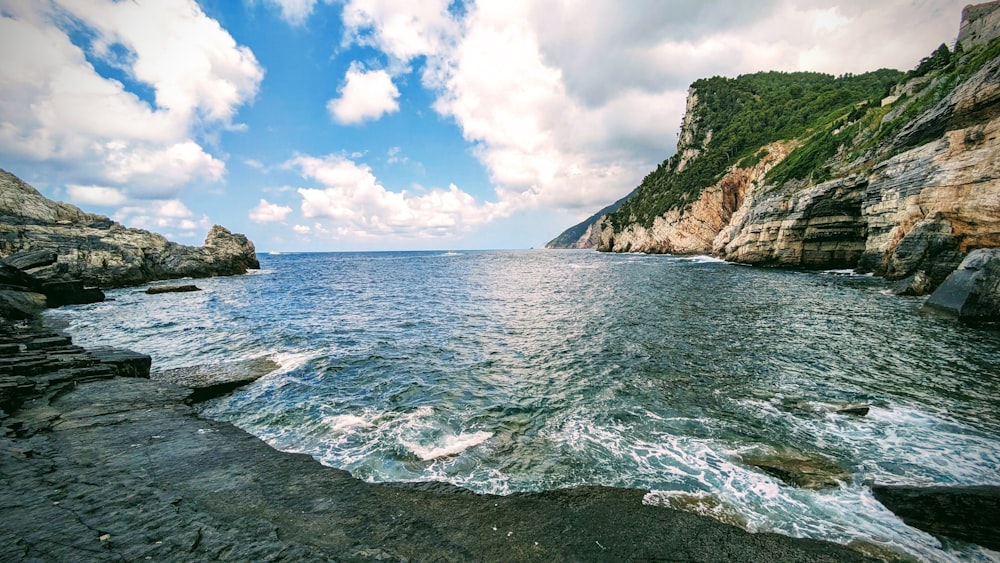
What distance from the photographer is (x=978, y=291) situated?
18.4 meters

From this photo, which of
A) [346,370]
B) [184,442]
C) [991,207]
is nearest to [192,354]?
[346,370]

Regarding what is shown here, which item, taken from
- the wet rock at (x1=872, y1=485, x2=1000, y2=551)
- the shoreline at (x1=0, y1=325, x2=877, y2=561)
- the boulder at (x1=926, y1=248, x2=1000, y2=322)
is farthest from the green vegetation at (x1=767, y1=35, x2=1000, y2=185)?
the shoreline at (x1=0, y1=325, x2=877, y2=561)

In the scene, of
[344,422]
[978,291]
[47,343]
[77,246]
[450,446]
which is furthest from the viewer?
[77,246]

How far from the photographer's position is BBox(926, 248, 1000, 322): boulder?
59.4ft

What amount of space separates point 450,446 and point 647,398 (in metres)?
6.71

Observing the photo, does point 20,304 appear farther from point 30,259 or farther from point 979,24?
point 979,24

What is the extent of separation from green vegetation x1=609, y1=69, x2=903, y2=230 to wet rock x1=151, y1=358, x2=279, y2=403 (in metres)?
98.6

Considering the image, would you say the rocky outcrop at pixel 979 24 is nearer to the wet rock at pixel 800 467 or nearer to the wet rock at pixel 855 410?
the wet rock at pixel 855 410

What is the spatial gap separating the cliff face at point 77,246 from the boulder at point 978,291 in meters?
67.5

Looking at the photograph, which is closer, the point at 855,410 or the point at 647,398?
the point at 855,410

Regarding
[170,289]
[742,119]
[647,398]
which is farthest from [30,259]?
[742,119]

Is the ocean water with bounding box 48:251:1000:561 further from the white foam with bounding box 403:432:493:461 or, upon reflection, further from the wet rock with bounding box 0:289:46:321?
the wet rock with bounding box 0:289:46:321

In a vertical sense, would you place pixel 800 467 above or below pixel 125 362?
below

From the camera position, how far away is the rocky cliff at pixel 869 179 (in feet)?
81.5
